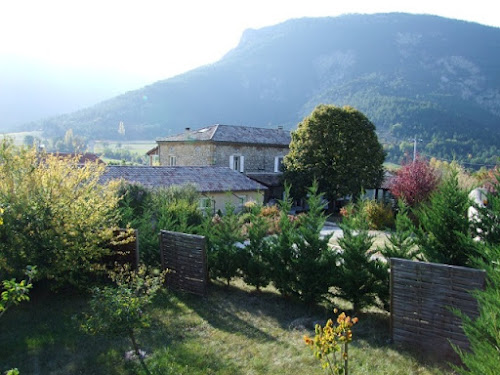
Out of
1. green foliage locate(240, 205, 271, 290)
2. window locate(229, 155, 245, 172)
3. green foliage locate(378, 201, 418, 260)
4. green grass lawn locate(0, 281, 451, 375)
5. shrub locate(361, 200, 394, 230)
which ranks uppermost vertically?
green foliage locate(378, 201, 418, 260)

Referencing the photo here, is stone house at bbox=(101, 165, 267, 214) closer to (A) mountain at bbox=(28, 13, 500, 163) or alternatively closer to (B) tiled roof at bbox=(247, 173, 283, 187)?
(B) tiled roof at bbox=(247, 173, 283, 187)

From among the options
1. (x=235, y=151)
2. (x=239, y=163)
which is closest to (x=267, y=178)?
(x=239, y=163)

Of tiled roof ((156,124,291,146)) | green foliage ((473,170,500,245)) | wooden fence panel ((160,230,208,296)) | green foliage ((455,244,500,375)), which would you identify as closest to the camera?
green foliage ((455,244,500,375))

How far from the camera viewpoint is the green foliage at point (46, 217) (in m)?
7.20

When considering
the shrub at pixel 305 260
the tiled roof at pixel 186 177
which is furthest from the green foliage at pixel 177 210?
the tiled roof at pixel 186 177

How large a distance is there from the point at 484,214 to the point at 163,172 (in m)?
21.1

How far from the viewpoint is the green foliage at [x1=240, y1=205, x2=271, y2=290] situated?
28.7 feet

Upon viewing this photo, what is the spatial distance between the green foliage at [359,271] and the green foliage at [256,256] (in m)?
1.83

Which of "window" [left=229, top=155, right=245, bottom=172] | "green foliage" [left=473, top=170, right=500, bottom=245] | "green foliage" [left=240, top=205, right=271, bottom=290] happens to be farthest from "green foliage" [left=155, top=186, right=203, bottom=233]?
"window" [left=229, top=155, right=245, bottom=172]

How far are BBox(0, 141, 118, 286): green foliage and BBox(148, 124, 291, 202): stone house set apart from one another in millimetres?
23308

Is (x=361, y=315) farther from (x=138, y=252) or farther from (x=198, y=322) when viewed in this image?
(x=138, y=252)

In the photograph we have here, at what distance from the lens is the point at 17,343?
21.6 feet

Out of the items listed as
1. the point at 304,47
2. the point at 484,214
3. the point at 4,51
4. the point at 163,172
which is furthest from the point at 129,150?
the point at 4,51

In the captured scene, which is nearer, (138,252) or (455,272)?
(455,272)
